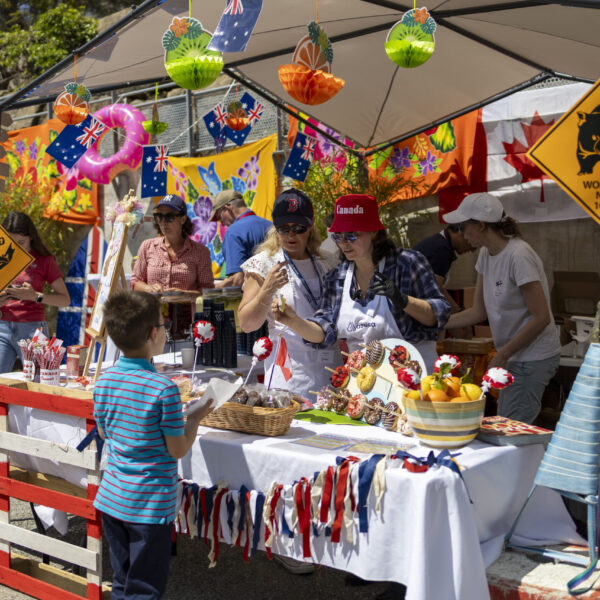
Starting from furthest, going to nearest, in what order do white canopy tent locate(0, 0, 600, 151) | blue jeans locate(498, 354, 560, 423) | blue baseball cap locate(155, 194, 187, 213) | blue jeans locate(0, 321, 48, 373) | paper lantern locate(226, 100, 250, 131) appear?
paper lantern locate(226, 100, 250, 131) → blue jeans locate(0, 321, 48, 373) → blue baseball cap locate(155, 194, 187, 213) → white canopy tent locate(0, 0, 600, 151) → blue jeans locate(498, 354, 560, 423)

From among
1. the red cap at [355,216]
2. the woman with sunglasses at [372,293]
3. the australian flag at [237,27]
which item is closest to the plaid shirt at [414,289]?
the woman with sunglasses at [372,293]

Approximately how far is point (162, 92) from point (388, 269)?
8519 millimetres

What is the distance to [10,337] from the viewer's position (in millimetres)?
4586

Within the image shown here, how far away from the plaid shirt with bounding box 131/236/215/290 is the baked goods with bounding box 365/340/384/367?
2039mm

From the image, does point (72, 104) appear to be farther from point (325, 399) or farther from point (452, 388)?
point (452, 388)

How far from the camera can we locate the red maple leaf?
238 inches

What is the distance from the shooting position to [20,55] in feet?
45.9

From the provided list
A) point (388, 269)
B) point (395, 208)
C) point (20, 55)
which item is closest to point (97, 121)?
point (395, 208)

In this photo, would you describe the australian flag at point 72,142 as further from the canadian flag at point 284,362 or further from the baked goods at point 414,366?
the baked goods at point 414,366

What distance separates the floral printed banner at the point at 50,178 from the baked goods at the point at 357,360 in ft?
25.9

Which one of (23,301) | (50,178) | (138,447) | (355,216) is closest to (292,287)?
(355,216)

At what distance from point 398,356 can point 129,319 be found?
996mm

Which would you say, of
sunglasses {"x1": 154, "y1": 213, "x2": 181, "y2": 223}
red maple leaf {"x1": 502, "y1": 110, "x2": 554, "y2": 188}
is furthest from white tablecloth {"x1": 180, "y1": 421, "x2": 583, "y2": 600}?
red maple leaf {"x1": 502, "y1": 110, "x2": 554, "y2": 188}

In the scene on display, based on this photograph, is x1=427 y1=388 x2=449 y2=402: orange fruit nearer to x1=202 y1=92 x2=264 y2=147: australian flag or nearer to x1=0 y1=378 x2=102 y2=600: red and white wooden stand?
x1=0 y1=378 x2=102 y2=600: red and white wooden stand
